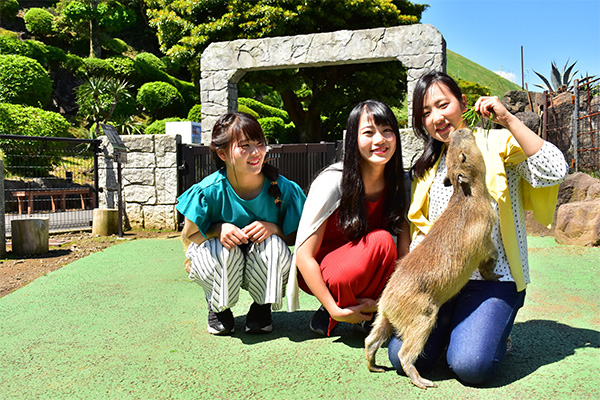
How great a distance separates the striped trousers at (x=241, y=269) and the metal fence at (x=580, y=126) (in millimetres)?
9157

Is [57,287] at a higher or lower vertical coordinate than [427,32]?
lower

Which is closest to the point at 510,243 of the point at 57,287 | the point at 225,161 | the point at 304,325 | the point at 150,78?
the point at 304,325

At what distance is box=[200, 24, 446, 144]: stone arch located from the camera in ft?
27.2

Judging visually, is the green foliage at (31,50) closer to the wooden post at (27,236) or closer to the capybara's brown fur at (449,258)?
the wooden post at (27,236)

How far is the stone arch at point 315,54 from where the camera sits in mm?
8297

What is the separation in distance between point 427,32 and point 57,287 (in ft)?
23.2

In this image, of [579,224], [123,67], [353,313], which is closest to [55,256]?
[353,313]

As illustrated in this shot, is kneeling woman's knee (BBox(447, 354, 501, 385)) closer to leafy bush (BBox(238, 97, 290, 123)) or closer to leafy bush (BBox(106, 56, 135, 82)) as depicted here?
leafy bush (BBox(238, 97, 290, 123))

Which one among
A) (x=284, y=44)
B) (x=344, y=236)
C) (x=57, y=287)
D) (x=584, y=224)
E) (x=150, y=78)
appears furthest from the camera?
(x=150, y=78)

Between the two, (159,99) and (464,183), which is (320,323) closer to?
(464,183)

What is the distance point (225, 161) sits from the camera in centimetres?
314

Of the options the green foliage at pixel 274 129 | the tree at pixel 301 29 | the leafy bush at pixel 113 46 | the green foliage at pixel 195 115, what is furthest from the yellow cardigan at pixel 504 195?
the leafy bush at pixel 113 46

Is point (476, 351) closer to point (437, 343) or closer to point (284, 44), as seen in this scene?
point (437, 343)

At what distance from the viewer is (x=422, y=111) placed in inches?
102
